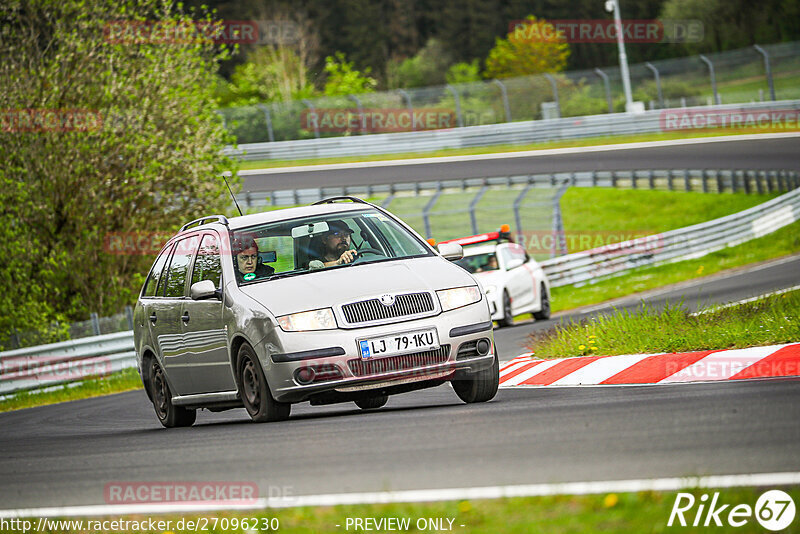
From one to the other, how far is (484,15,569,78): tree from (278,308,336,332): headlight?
→ 79.0 metres

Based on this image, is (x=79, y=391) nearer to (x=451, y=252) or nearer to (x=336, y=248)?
(x=336, y=248)

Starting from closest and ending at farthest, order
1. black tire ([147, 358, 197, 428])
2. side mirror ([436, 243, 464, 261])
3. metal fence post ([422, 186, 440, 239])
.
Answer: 1. side mirror ([436, 243, 464, 261])
2. black tire ([147, 358, 197, 428])
3. metal fence post ([422, 186, 440, 239])

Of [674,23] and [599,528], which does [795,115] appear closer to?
[599,528]

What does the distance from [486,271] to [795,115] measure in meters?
26.8

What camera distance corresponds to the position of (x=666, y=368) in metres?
9.41

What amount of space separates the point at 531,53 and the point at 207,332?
260 ft

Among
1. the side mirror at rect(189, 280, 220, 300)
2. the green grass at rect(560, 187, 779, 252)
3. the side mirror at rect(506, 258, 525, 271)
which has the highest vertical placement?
the side mirror at rect(189, 280, 220, 300)

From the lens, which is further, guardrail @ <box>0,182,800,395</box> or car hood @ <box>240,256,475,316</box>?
guardrail @ <box>0,182,800,395</box>

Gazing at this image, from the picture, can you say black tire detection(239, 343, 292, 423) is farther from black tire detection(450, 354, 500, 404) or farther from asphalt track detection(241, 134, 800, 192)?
asphalt track detection(241, 134, 800, 192)

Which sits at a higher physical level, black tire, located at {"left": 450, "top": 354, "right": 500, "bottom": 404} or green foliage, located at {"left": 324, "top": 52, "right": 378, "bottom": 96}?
black tire, located at {"left": 450, "top": 354, "right": 500, "bottom": 404}

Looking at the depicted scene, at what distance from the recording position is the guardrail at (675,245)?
27.3 meters

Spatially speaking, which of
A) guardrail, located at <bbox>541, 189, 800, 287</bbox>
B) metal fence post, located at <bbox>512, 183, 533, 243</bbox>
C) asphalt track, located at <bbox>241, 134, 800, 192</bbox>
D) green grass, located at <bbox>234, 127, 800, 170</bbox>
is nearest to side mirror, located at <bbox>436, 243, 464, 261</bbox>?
metal fence post, located at <bbox>512, 183, 533, 243</bbox>

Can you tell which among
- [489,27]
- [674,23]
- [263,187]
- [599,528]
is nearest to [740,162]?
[263,187]

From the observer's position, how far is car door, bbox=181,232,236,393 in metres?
9.34
